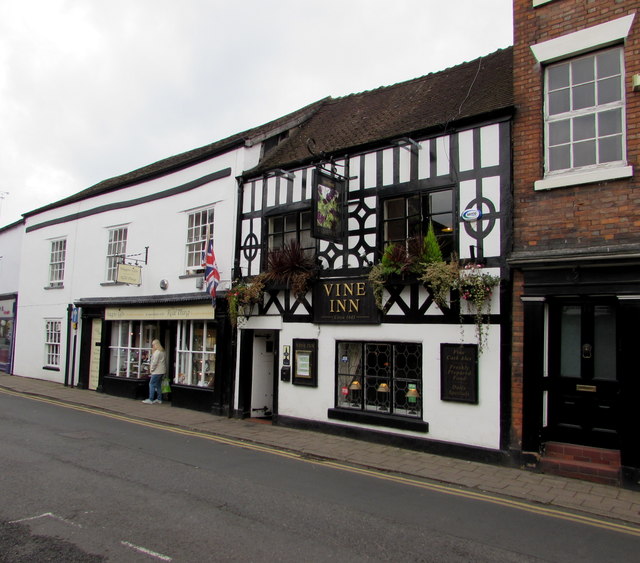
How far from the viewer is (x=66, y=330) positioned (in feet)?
57.7

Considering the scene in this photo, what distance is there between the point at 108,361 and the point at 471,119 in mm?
12884

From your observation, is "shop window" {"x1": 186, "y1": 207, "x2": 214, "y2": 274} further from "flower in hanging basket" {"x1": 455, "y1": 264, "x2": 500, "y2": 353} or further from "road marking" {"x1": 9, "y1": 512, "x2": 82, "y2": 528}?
"road marking" {"x1": 9, "y1": 512, "x2": 82, "y2": 528}

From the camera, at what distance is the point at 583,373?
7.48 metres

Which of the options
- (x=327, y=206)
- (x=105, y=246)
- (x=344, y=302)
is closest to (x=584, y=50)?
(x=327, y=206)

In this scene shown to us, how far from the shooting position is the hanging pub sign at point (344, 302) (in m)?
9.57

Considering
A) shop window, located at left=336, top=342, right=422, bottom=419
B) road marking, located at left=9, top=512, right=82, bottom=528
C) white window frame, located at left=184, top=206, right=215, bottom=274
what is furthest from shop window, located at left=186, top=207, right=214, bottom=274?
road marking, located at left=9, top=512, right=82, bottom=528

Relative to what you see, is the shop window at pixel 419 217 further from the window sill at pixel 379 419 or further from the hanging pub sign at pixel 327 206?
the window sill at pixel 379 419

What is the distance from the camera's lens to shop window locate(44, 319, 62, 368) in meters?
18.2

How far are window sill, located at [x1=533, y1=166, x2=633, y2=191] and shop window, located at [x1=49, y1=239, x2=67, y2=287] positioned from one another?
16.6m

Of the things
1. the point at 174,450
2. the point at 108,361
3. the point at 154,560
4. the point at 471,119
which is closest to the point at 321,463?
the point at 174,450

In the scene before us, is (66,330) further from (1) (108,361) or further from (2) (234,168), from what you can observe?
(2) (234,168)

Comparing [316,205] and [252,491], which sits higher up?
[316,205]

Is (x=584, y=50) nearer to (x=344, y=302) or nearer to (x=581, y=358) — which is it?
(x=581, y=358)

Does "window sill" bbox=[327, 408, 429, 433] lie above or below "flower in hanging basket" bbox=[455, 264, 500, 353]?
below
